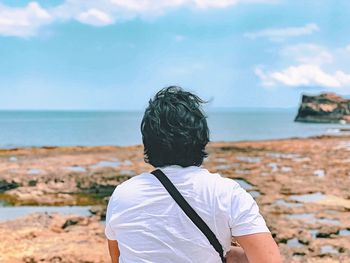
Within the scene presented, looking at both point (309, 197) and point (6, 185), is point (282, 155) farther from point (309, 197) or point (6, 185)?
point (6, 185)

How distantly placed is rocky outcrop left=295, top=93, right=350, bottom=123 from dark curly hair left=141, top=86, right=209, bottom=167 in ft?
356

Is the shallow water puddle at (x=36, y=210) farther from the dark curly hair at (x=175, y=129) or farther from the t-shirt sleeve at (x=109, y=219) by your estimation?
the dark curly hair at (x=175, y=129)

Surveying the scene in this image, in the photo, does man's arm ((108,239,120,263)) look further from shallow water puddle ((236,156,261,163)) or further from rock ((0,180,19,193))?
shallow water puddle ((236,156,261,163))

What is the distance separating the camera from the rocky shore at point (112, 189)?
9.28 meters

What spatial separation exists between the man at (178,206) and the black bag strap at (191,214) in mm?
15

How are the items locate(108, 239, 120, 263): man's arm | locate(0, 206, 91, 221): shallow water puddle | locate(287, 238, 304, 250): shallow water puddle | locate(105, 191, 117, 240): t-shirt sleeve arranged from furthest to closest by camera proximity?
locate(0, 206, 91, 221): shallow water puddle → locate(287, 238, 304, 250): shallow water puddle → locate(108, 239, 120, 263): man's arm → locate(105, 191, 117, 240): t-shirt sleeve

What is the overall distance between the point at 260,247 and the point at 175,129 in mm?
582

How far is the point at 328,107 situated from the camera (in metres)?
110

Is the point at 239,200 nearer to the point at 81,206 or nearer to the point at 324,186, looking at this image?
the point at 81,206

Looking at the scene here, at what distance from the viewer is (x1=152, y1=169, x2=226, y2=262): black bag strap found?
2148 mm

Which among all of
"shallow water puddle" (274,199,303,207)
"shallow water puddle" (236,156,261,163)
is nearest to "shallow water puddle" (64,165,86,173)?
"shallow water puddle" (236,156,261,163)

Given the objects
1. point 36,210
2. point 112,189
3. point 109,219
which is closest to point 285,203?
point 112,189

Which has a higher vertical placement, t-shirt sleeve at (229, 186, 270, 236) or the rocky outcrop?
t-shirt sleeve at (229, 186, 270, 236)

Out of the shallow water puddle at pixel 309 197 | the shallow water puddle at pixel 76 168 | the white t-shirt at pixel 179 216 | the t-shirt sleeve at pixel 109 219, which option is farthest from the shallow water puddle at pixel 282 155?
the white t-shirt at pixel 179 216
